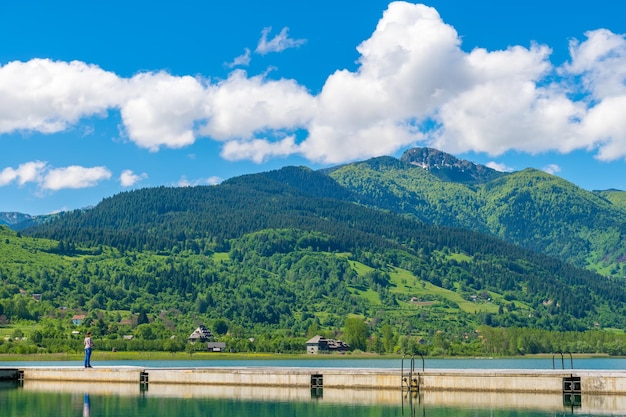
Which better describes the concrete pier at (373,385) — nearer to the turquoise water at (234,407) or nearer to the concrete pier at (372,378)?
the concrete pier at (372,378)

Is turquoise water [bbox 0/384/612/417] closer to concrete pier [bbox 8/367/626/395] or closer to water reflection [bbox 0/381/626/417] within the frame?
water reflection [bbox 0/381/626/417]

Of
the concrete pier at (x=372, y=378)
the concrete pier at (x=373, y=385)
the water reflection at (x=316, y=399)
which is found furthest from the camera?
the concrete pier at (x=372, y=378)

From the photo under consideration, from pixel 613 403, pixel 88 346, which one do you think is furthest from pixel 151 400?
pixel 613 403

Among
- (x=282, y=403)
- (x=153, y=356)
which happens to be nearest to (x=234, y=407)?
(x=282, y=403)

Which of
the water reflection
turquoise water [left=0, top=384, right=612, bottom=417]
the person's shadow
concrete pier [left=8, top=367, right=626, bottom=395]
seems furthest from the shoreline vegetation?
turquoise water [left=0, top=384, right=612, bottom=417]

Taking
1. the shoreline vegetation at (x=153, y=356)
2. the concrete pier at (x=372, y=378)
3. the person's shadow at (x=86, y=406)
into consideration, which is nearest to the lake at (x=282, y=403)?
the person's shadow at (x=86, y=406)

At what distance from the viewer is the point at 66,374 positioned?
256ft

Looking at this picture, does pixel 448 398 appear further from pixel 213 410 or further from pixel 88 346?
pixel 88 346

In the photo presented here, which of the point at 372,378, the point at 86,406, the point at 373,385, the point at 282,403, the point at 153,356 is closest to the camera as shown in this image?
the point at 86,406

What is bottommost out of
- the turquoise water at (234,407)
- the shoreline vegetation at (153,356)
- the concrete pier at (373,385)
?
the shoreline vegetation at (153,356)

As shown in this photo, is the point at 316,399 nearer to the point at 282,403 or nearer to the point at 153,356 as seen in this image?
the point at 282,403

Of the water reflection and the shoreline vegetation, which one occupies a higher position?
the water reflection

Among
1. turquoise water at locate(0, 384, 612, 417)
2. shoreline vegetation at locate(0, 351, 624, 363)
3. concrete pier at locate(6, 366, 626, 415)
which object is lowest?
shoreline vegetation at locate(0, 351, 624, 363)

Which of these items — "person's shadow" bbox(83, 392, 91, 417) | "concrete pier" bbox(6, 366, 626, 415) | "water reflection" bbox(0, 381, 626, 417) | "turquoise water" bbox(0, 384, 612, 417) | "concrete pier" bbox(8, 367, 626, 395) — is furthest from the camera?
"concrete pier" bbox(8, 367, 626, 395)
